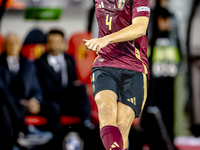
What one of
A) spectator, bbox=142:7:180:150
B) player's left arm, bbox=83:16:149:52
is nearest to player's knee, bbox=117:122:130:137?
player's left arm, bbox=83:16:149:52

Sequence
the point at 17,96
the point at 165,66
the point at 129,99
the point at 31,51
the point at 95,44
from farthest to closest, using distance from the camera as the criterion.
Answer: the point at 165,66, the point at 31,51, the point at 17,96, the point at 129,99, the point at 95,44

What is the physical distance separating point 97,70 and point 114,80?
0.31 feet

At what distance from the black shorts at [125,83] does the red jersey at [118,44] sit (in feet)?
0.09

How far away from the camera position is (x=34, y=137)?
2.39 meters

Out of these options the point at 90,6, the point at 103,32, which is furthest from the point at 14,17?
the point at 103,32

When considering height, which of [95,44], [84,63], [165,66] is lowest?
[165,66]

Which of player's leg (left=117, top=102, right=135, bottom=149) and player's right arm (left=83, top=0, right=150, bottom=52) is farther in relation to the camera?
player's leg (left=117, top=102, right=135, bottom=149)

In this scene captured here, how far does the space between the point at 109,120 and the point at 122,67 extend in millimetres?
285

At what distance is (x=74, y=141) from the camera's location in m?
2.38

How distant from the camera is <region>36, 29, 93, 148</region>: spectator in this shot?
2338 mm

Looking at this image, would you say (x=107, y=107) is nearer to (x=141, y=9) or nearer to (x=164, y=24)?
(x=141, y=9)

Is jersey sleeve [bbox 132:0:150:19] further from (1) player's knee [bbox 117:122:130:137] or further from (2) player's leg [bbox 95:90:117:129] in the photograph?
(1) player's knee [bbox 117:122:130:137]

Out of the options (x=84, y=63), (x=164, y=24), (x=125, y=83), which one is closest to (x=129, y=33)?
(x=125, y=83)

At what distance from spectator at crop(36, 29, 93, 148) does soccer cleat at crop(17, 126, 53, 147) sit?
23cm
